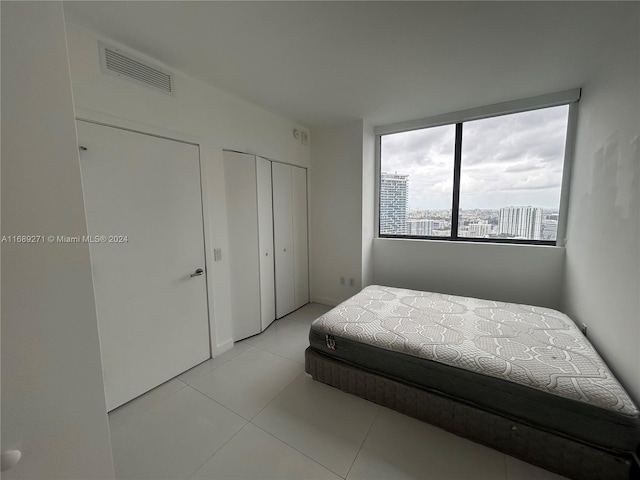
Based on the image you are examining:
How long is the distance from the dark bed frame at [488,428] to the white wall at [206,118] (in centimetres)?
141

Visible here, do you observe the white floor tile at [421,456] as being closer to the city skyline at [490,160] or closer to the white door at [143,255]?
the white door at [143,255]

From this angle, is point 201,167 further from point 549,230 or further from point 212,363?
point 549,230

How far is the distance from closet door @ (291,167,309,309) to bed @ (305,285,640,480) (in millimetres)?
1433

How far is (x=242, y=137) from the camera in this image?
2691mm

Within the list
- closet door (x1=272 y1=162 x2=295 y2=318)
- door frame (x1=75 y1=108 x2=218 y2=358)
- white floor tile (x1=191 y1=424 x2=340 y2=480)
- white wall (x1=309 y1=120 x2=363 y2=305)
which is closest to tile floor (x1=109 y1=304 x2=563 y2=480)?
white floor tile (x1=191 y1=424 x2=340 y2=480)

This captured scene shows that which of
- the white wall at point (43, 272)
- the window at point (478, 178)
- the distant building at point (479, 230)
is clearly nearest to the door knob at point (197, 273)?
the white wall at point (43, 272)

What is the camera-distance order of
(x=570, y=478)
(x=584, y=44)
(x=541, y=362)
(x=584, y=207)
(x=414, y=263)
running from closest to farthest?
1. (x=570, y=478)
2. (x=541, y=362)
3. (x=584, y=44)
4. (x=584, y=207)
5. (x=414, y=263)

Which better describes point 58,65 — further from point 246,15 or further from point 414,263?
A: point 414,263

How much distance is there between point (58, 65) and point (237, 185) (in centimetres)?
197

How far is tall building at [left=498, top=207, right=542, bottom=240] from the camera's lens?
2.82 metres

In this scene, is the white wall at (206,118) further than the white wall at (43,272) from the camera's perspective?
Yes

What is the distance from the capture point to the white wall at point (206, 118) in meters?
1.64

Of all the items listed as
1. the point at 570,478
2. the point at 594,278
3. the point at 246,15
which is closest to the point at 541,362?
the point at 570,478

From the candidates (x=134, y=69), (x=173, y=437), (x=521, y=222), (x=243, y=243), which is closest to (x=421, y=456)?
(x=173, y=437)
